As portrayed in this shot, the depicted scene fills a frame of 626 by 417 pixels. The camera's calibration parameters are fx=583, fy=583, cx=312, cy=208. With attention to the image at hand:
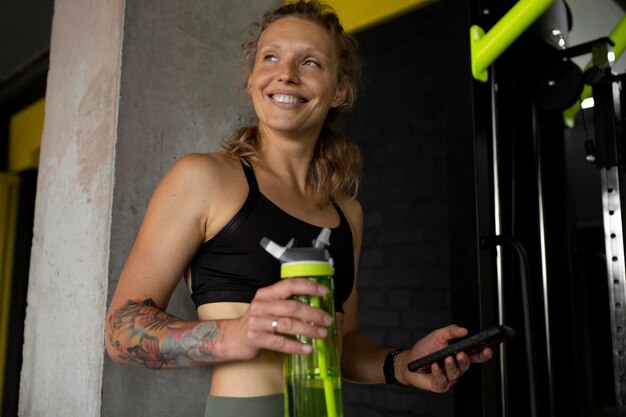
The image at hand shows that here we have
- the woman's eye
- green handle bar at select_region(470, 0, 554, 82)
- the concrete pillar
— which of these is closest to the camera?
the woman's eye

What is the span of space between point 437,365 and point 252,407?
36 centimetres

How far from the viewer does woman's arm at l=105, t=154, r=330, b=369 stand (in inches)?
30.6

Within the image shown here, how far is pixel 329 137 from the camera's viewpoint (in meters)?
1.54

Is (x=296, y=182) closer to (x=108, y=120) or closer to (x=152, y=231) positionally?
(x=152, y=231)

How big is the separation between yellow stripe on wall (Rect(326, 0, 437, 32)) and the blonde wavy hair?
1.78 ft

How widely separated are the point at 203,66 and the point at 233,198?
66 cm

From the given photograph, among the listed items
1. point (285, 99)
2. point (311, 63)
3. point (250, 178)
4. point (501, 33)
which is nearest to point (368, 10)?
point (501, 33)

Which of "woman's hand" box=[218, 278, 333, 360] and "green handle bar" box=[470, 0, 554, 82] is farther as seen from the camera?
"green handle bar" box=[470, 0, 554, 82]

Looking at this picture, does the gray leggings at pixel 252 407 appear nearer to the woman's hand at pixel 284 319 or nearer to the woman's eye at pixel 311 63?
the woman's hand at pixel 284 319

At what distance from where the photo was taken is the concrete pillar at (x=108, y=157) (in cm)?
140

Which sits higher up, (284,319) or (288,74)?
(288,74)

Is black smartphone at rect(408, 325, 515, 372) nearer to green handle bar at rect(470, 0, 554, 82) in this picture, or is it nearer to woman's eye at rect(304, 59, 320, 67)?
woman's eye at rect(304, 59, 320, 67)

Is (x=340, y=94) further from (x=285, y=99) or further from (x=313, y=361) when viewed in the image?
(x=313, y=361)

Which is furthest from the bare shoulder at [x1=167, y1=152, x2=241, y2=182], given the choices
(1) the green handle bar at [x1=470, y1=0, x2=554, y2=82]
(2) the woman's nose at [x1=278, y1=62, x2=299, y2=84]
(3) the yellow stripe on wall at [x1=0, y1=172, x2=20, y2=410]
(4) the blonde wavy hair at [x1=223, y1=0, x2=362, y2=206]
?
(3) the yellow stripe on wall at [x1=0, y1=172, x2=20, y2=410]
